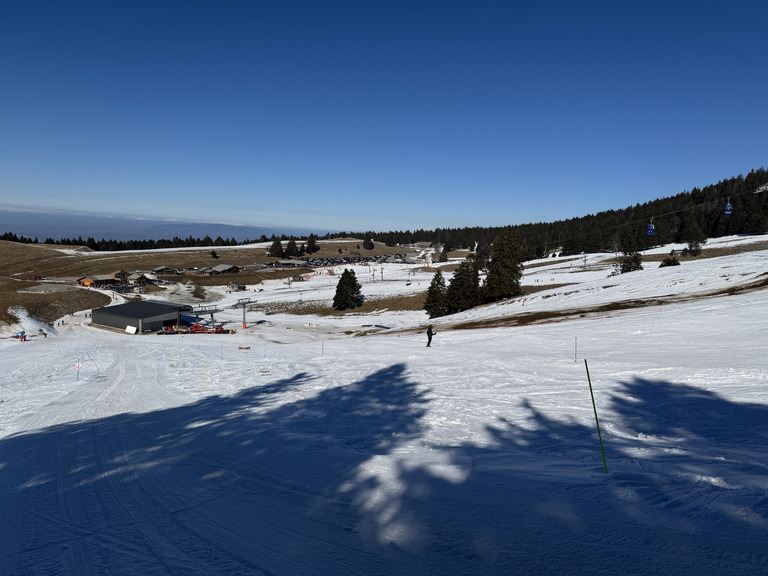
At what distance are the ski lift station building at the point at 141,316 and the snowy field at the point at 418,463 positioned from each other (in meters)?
32.6

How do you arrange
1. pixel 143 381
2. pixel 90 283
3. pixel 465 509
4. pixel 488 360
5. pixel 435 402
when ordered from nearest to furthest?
A: pixel 465 509 → pixel 435 402 → pixel 488 360 → pixel 143 381 → pixel 90 283

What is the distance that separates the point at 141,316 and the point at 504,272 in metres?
53.1

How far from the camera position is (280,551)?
22.2 ft

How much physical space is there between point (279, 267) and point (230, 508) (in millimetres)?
151081

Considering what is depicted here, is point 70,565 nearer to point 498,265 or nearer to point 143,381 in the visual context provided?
point 143,381

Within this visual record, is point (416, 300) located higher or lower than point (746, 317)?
lower

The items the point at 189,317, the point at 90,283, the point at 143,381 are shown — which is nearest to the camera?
the point at 143,381

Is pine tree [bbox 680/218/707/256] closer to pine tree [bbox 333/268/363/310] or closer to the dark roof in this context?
pine tree [bbox 333/268/363/310]

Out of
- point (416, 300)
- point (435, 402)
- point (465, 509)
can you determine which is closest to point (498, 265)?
point (416, 300)

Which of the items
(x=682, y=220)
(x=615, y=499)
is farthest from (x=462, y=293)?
(x=682, y=220)

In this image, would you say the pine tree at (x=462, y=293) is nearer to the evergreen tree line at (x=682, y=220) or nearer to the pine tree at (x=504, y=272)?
the pine tree at (x=504, y=272)

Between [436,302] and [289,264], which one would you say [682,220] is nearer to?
[436,302]

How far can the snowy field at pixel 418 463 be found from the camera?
6395mm

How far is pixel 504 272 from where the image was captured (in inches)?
2229
